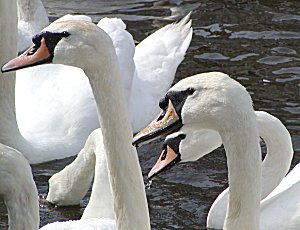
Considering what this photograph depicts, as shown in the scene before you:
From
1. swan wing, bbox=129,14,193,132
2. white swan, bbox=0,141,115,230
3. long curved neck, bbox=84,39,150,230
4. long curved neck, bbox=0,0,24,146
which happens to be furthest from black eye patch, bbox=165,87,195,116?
swan wing, bbox=129,14,193,132

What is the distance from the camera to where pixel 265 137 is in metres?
8.85

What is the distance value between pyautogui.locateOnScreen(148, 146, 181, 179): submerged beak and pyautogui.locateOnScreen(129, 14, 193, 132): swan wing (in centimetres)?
320

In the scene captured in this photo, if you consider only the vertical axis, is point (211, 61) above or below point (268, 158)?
below

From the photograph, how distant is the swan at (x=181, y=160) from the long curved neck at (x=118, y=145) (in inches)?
24.7

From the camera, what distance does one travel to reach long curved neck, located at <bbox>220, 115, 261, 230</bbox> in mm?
6191

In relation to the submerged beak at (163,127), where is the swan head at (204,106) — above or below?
above

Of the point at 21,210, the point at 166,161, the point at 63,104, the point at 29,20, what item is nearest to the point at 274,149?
the point at 166,161

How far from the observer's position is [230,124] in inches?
244

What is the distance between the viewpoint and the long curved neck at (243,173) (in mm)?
6191

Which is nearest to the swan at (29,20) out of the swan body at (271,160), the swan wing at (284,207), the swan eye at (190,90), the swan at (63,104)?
the swan at (63,104)

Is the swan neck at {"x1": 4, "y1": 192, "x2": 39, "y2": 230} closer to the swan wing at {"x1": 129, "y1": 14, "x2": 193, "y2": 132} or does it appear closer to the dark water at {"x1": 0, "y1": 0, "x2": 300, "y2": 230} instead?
the dark water at {"x1": 0, "y1": 0, "x2": 300, "y2": 230}

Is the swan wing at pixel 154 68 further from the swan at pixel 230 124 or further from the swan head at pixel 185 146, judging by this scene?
the swan at pixel 230 124

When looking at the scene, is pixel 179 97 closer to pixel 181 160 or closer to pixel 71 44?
pixel 71 44

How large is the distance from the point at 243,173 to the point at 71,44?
1.32 m
